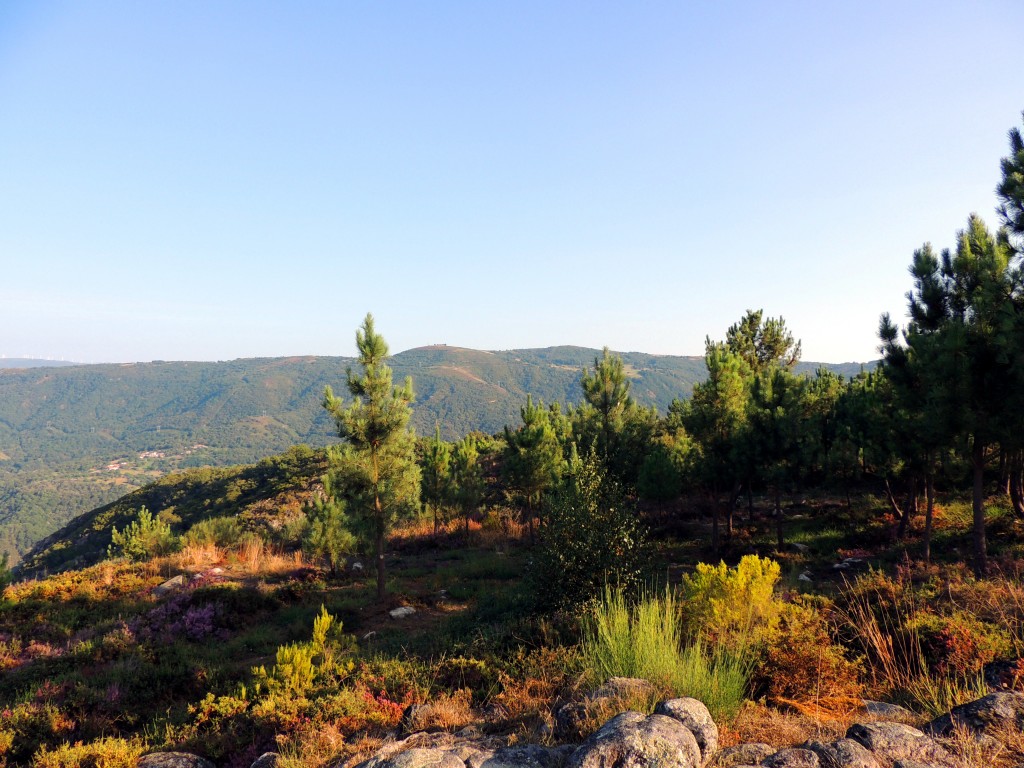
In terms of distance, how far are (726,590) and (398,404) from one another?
10430mm

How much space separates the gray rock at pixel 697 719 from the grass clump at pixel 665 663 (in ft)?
1.34

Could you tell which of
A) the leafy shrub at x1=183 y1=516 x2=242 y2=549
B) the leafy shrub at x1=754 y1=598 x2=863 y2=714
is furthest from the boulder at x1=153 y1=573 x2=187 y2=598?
the leafy shrub at x1=754 y1=598 x2=863 y2=714

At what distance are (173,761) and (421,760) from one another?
353 cm

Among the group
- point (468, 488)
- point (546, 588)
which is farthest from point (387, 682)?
point (468, 488)

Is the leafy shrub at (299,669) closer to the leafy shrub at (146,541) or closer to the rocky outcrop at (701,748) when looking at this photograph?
the rocky outcrop at (701,748)

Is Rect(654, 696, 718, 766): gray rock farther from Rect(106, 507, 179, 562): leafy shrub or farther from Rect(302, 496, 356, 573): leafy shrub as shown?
Rect(106, 507, 179, 562): leafy shrub

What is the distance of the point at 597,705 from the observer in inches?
196

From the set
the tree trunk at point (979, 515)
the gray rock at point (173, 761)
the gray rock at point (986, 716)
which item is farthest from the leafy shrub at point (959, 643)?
the gray rock at point (173, 761)

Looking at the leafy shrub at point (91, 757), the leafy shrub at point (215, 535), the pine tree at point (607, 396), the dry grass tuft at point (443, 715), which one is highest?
the pine tree at point (607, 396)

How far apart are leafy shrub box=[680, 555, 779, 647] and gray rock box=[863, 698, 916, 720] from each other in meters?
1.29

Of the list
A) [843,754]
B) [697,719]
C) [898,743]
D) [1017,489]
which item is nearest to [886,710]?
[898,743]

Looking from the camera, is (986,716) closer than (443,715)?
Yes

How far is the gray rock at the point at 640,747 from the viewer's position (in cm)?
393

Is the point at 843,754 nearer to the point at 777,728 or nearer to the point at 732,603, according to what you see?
the point at 777,728
